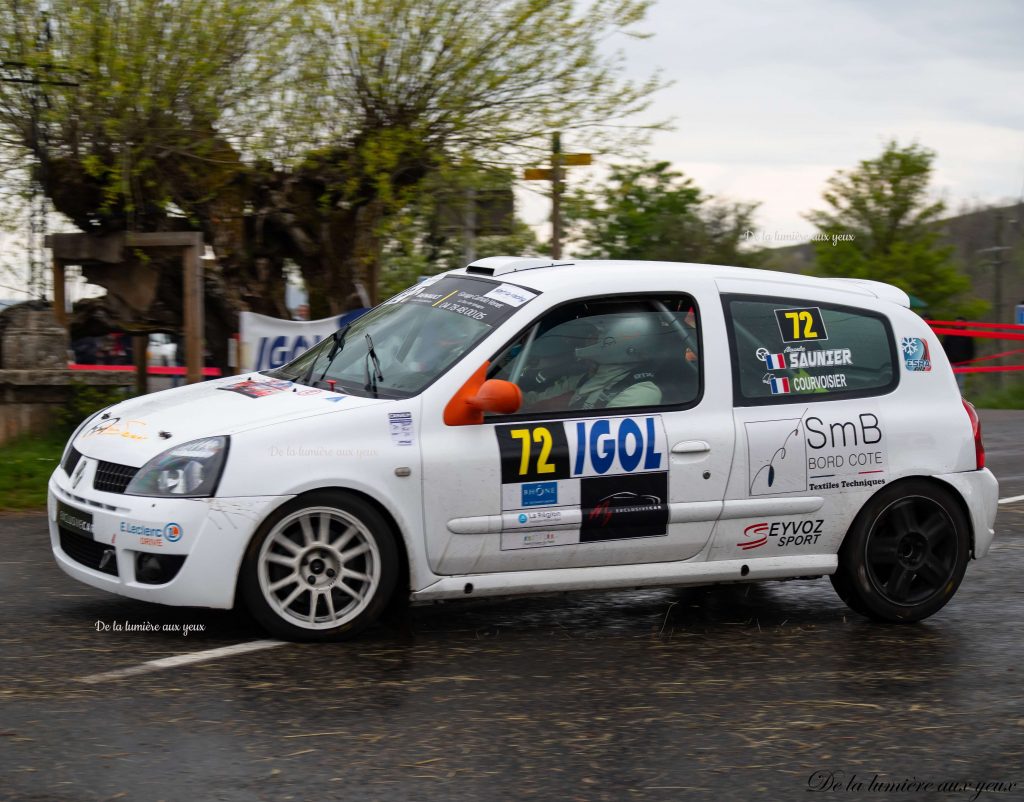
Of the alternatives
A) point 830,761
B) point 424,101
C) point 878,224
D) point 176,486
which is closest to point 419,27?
point 424,101

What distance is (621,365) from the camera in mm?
6348

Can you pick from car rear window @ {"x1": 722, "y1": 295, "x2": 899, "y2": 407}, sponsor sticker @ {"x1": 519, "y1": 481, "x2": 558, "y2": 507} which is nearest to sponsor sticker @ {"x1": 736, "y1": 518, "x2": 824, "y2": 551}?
car rear window @ {"x1": 722, "y1": 295, "x2": 899, "y2": 407}

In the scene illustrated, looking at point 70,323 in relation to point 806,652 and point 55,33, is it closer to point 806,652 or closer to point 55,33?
Answer: point 55,33

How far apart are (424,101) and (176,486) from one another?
29.0 feet

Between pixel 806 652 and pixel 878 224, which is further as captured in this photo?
pixel 878 224

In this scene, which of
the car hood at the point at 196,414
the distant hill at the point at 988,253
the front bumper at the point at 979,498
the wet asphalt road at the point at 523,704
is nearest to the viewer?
the wet asphalt road at the point at 523,704

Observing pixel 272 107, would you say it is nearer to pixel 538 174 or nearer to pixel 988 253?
pixel 538 174

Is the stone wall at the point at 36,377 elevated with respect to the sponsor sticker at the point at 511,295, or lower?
lower

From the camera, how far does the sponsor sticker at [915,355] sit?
6875 millimetres

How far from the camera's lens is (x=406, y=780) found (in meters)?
4.29

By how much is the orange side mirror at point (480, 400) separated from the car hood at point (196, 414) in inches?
12.5

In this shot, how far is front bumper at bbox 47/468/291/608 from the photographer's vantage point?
5.59m

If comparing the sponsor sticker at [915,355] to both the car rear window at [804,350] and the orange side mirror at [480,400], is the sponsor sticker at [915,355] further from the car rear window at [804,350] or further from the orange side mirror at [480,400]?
the orange side mirror at [480,400]

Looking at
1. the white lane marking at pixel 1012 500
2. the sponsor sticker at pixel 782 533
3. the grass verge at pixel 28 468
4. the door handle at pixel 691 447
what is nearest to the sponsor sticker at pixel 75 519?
the door handle at pixel 691 447
